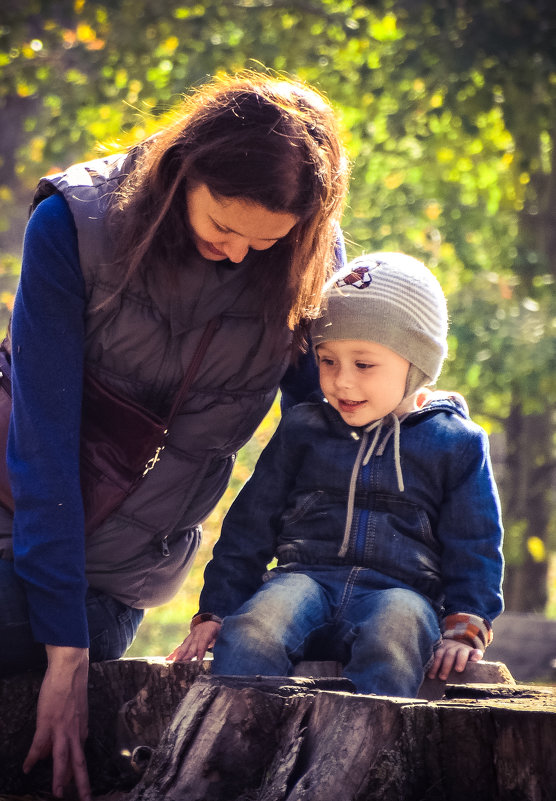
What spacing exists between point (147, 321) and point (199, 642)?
723mm

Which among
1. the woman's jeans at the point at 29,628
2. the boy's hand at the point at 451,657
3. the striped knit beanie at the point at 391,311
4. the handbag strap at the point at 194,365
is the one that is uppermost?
the striped knit beanie at the point at 391,311

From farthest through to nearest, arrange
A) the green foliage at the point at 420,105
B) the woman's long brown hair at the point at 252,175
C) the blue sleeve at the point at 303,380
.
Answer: the green foliage at the point at 420,105 → the blue sleeve at the point at 303,380 → the woman's long brown hair at the point at 252,175

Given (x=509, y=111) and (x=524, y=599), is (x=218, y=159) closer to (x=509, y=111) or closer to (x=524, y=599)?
(x=509, y=111)

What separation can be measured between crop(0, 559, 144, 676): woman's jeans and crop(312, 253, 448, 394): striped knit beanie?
78 cm

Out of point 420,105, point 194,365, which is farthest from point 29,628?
point 420,105

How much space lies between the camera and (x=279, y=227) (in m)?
2.19

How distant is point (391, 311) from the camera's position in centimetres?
244

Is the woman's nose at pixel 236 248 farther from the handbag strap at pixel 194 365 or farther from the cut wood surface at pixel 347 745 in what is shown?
the cut wood surface at pixel 347 745

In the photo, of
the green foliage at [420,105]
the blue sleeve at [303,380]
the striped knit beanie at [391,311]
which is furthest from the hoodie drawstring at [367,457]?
the green foliage at [420,105]

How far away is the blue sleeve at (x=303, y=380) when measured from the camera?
2672 mm

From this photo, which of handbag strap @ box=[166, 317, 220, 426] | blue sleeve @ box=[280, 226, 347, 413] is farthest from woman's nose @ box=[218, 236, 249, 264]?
blue sleeve @ box=[280, 226, 347, 413]

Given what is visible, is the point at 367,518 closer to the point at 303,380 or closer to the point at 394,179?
the point at 303,380

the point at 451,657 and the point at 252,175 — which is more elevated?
the point at 252,175

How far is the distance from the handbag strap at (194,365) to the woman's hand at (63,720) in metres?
0.54
